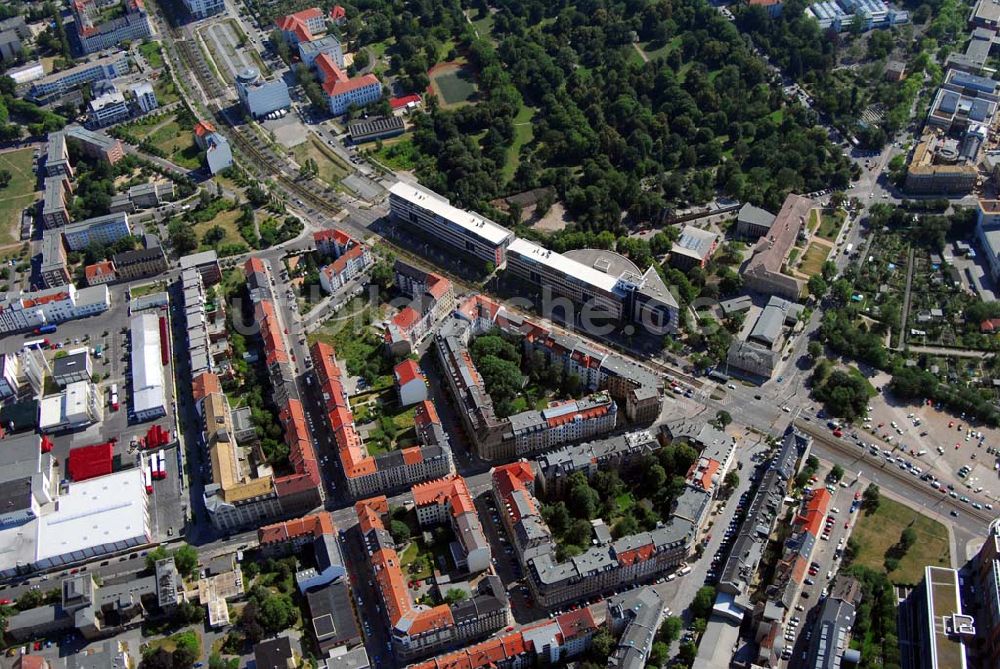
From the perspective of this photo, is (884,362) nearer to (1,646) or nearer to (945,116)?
(945,116)

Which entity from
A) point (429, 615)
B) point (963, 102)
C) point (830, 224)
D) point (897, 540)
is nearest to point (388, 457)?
point (429, 615)

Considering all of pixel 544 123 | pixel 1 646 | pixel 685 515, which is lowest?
pixel 1 646

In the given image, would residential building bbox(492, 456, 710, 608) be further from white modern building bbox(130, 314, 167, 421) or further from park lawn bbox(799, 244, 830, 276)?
park lawn bbox(799, 244, 830, 276)

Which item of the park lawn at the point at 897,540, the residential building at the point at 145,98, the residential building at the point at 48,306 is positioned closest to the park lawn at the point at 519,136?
the residential building at the point at 48,306

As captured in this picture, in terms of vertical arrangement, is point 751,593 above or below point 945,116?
below

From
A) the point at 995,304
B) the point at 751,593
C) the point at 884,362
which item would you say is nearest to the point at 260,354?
the point at 751,593

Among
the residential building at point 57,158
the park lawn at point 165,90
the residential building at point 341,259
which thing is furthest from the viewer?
the park lawn at point 165,90

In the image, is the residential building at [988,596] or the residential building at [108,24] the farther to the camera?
the residential building at [108,24]

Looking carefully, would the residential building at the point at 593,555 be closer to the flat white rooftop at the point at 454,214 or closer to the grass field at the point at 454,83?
the flat white rooftop at the point at 454,214
